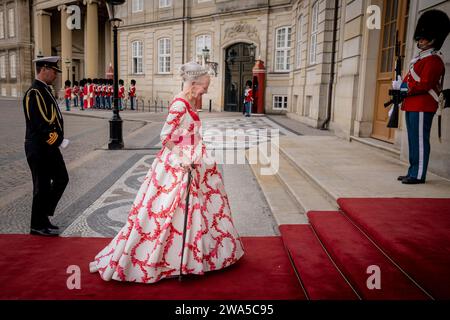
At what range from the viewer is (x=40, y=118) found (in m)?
4.02

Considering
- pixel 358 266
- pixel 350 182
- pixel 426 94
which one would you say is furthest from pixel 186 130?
pixel 426 94

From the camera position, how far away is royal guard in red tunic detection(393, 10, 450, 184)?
477 cm

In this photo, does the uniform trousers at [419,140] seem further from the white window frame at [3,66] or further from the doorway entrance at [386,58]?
the white window frame at [3,66]

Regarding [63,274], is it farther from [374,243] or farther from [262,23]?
[262,23]

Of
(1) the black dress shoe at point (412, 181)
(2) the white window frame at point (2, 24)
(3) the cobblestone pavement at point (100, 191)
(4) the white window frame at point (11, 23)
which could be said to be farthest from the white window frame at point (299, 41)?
(2) the white window frame at point (2, 24)

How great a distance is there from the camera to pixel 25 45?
41.8m

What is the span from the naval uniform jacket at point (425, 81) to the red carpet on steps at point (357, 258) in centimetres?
189

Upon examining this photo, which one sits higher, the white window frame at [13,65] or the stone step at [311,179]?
the white window frame at [13,65]

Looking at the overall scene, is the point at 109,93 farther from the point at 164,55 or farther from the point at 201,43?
the point at 201,43

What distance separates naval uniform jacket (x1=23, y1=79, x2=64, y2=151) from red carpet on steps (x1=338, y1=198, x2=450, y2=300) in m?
3.27

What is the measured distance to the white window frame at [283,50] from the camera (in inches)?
857

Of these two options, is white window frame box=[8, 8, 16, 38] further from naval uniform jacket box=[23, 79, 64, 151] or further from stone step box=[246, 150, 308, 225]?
naval uniform jacket box=[23, 79, 64, 151]

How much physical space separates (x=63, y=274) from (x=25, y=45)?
4542 centimetres

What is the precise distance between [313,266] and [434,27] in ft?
11.3
